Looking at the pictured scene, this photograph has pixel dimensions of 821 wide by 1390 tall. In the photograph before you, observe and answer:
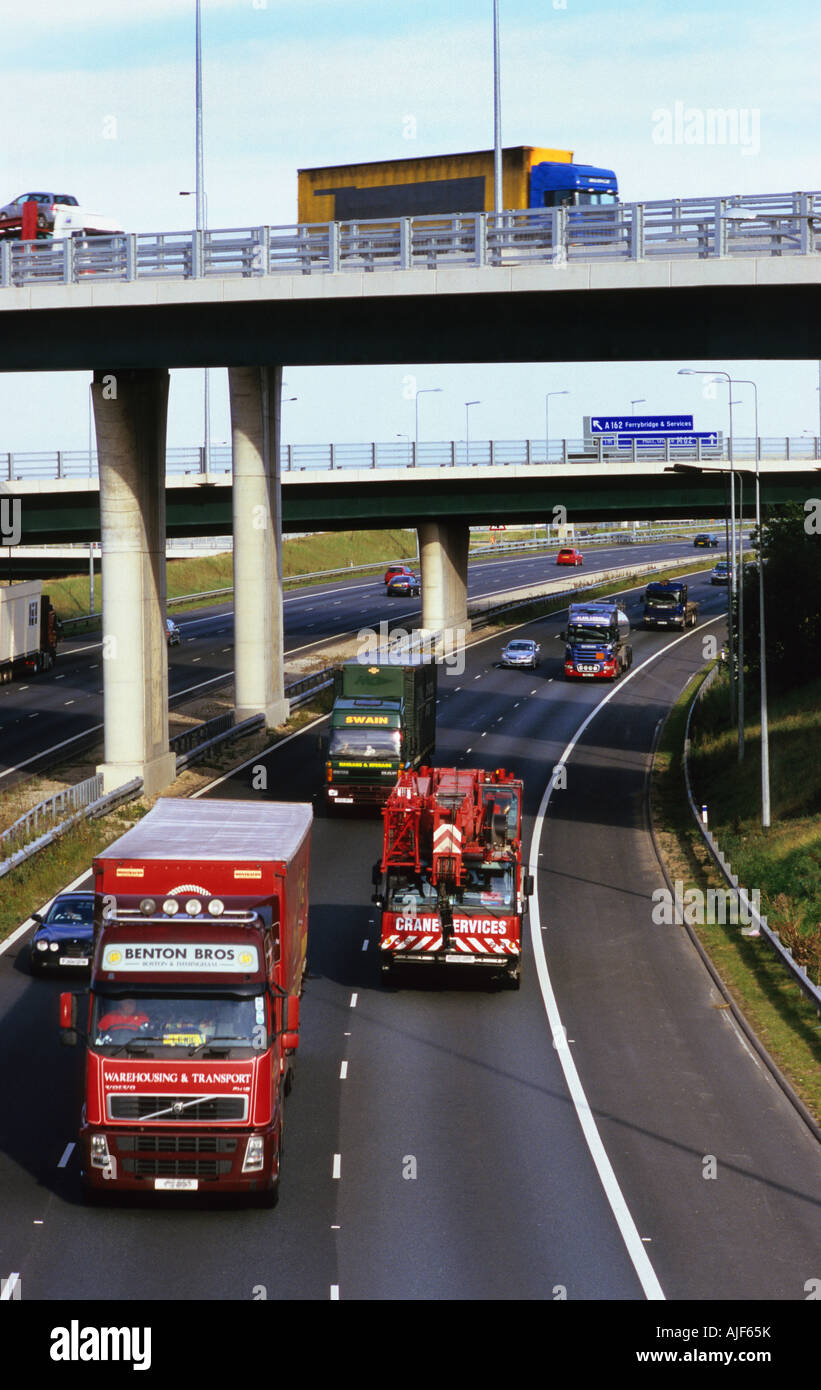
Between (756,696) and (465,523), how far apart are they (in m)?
31.9

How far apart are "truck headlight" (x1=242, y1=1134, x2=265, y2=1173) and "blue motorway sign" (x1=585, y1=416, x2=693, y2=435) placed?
2660 inches

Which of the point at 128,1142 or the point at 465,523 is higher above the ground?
the point at 465,523

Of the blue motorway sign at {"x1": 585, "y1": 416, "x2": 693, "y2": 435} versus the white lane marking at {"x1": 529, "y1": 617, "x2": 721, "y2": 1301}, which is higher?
the blue motorway sign at {"x1": 585, "y1": 416, "x2": 693, "y2": 435}

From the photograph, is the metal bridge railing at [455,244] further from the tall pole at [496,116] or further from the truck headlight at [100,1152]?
the truck headlight at [100,1152]

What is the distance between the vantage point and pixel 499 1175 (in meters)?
20.7

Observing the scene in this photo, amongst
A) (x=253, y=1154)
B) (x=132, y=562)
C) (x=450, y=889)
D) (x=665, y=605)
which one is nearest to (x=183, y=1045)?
(x=253, y=1154)

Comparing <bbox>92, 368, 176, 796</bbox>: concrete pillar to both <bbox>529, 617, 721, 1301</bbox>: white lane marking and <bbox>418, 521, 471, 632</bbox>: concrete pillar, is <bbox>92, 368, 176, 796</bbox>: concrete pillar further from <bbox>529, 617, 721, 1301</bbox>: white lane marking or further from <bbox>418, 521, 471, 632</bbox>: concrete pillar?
<bbox>418, 521, 471, 632</bbox>: concrete pillar

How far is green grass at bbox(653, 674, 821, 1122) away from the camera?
2825 cm

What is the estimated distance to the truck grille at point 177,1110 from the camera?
1845cm

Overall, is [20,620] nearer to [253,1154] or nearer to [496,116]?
[496,116]

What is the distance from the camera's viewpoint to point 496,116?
1773 inches

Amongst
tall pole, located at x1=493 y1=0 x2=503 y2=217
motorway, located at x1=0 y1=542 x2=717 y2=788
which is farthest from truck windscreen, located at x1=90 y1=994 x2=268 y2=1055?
motorway, located at x1=0 y1=542 x2=717 y2=788
